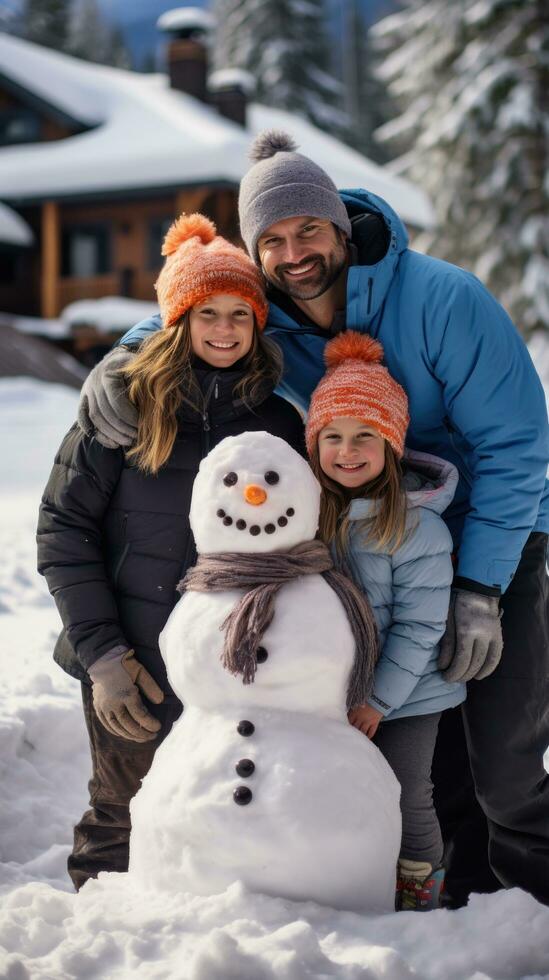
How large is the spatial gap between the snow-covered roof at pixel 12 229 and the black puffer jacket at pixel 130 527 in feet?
60.3

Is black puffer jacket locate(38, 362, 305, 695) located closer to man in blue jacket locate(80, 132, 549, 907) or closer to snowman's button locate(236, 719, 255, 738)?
man in blue jacket locate(80, 132, 549, 907)

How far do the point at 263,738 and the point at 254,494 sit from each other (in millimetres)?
611

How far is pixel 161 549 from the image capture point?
2.98 m

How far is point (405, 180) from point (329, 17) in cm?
1239

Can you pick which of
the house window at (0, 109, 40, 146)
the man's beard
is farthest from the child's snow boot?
the house window at (0, 109, 40, 146)

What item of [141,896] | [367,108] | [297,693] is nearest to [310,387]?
[297,693]

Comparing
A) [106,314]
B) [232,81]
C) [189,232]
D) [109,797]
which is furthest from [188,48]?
[109,797]

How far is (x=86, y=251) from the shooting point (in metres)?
21.7

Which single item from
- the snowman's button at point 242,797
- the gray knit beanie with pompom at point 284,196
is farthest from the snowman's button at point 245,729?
the gray knit beanie with pompom at point 284,196

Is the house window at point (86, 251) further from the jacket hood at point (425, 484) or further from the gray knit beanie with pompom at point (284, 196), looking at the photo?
the jacket hood at point (425, 484)

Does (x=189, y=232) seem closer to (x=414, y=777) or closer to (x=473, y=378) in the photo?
(x=473, y=378)

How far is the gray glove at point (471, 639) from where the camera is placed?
280cm

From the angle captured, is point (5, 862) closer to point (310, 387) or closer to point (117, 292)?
point (310, 387)

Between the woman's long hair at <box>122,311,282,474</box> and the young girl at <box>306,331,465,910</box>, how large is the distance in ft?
0.64
